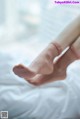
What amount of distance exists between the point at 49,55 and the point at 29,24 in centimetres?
17

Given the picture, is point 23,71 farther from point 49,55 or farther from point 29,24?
point 29,24

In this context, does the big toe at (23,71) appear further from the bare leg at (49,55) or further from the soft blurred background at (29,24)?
the soft blurred background at (29,24)

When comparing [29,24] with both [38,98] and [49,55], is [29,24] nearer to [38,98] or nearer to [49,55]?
[49,55]

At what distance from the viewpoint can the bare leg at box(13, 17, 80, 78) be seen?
61 centimetres

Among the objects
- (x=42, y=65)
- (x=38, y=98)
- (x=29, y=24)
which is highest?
(x=29, y=24)

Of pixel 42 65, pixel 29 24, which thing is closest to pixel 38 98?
pixel 42 65

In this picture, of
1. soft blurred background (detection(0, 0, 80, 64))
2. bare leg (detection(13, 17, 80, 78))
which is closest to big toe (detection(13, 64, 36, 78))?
bare leg (detection(13, 17, 80, 78))

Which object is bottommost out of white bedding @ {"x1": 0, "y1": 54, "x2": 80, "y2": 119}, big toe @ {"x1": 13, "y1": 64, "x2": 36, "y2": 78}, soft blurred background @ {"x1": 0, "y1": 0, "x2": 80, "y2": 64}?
white bedding @ {"x1": 0, "y1": 54, "x2": 80, "y2": 119}

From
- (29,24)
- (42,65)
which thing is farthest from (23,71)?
(29,24)

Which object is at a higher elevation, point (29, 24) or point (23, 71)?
point (29, 24)

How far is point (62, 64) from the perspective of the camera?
701 millimetres

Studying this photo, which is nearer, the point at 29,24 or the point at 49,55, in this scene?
the point at 49,55

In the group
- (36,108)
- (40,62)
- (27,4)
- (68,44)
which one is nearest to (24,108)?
(36,108)

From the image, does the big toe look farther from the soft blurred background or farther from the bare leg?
the soft blurred background
